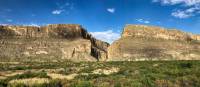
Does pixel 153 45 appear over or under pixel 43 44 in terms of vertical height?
under

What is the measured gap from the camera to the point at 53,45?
12900cm

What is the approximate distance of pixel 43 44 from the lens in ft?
418

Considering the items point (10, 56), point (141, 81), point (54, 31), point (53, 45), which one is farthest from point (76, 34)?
point (141, 81)

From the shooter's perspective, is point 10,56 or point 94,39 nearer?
point 10,56

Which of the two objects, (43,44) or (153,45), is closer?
(43,44)

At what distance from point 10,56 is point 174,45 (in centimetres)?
6392

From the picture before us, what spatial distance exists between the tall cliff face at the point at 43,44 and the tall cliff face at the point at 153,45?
11.6m

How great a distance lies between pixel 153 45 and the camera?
133250 millimetres

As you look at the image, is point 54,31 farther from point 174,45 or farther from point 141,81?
point 141,81

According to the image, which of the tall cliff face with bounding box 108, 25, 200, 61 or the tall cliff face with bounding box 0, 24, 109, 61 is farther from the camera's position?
the tall cliff face with bounding box 108, 25, 200, 61

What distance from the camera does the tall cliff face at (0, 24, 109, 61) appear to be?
119 meters

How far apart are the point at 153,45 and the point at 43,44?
41979mm

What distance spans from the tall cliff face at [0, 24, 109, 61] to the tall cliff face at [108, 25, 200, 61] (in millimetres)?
11563

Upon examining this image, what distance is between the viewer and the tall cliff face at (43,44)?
389 feet
